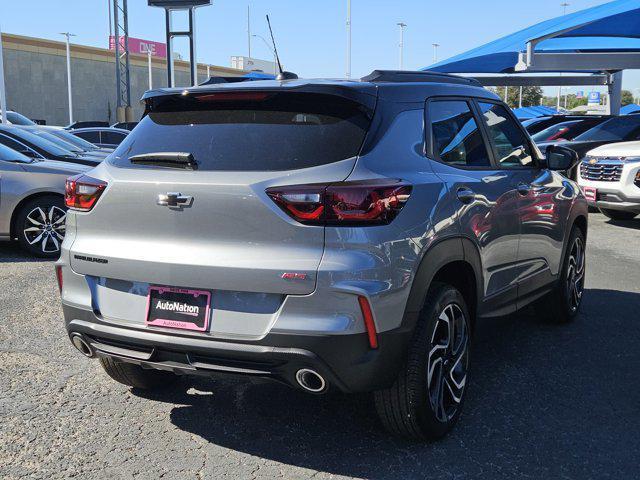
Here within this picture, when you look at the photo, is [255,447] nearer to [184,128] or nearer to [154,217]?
[154,217]

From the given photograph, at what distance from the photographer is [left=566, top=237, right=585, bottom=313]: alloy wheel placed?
5.61m

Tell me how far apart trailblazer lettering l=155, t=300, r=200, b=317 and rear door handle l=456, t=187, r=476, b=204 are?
1.40 m

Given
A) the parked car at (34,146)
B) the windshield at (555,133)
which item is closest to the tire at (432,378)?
the parked car at (34,146)

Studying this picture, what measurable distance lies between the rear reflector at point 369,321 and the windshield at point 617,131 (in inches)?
473

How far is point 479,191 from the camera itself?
12.6ft

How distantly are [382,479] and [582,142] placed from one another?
11813mm

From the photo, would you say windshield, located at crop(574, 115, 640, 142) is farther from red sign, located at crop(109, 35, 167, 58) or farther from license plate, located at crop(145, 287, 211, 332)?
red sign, located at crop(109, 35, 167, 58)

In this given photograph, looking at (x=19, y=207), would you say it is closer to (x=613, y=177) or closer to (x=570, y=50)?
(x=613, y=177)

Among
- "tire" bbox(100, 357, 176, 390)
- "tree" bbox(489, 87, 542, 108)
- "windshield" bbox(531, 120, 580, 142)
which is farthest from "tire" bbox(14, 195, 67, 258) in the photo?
"tree" bbox(489, 87, 542, 108)

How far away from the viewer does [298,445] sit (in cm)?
346

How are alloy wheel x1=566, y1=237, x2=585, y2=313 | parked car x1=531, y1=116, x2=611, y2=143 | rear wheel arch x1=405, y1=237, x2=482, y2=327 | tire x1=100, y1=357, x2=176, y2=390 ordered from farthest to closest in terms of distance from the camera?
1. parked car x1=531, y1=116, x2=611, y2=143
2. alloy wheel x1=566, y1=237, x2=585, y2=313
3. tire x1=100, y1=357, x2=176, y2=390
4. rear wheel arch x1=405, y1=237, x2=482, y2=327

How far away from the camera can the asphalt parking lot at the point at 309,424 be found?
3.24 m

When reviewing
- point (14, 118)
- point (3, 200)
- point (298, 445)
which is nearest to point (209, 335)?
point (298, 445)

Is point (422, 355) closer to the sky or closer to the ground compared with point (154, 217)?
closer to the ground
